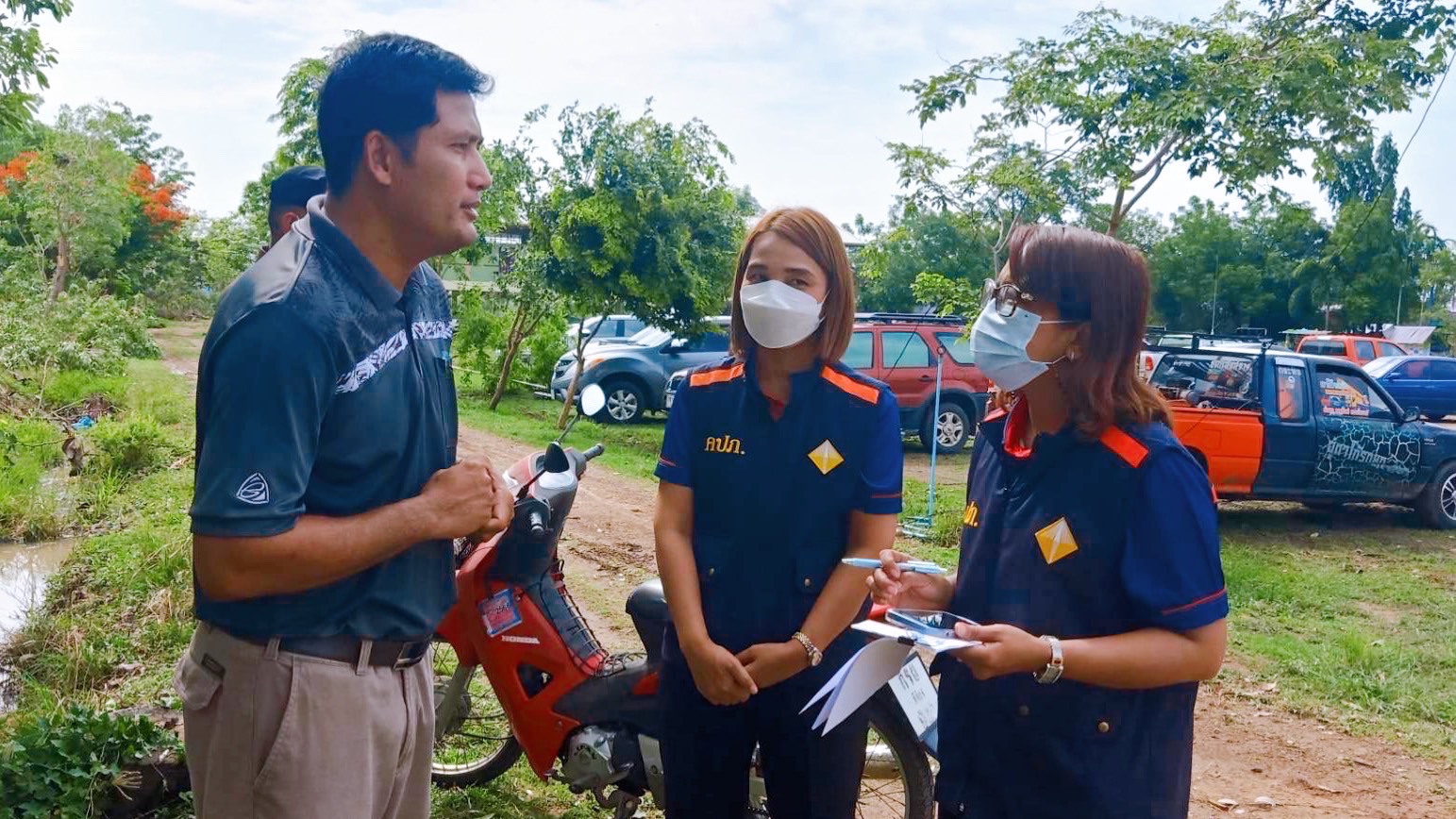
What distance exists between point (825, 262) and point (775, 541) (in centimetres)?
68

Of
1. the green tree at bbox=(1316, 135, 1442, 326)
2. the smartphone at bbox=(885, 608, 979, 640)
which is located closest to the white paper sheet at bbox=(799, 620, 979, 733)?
the smartphone at bbox=(885, 608, 979, 640)

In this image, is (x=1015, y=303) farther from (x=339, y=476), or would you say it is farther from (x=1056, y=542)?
(x=339, y=476)

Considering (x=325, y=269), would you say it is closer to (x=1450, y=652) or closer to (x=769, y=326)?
(x=769, y=326)

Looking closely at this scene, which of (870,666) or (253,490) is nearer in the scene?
(253,490)

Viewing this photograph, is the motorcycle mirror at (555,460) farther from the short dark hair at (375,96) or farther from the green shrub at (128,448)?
the green shrub at (128,448)

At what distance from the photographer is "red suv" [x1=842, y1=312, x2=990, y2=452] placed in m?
12.9

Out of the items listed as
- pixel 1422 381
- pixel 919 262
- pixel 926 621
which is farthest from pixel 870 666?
pixel 919 262

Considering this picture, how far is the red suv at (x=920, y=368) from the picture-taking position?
42.4 feet

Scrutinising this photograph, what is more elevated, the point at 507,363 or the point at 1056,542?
the point at 1056,542

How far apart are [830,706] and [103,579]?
227 inches

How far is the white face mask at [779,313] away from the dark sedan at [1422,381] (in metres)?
20.2

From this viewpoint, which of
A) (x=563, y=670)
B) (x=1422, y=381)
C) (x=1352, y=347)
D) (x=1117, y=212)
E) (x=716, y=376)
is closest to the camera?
(x=716, y=376)

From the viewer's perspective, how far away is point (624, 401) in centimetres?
1490

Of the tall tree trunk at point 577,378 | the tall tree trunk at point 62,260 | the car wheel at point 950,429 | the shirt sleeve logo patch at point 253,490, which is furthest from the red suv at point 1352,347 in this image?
the tall tree trunk at point 62,260
